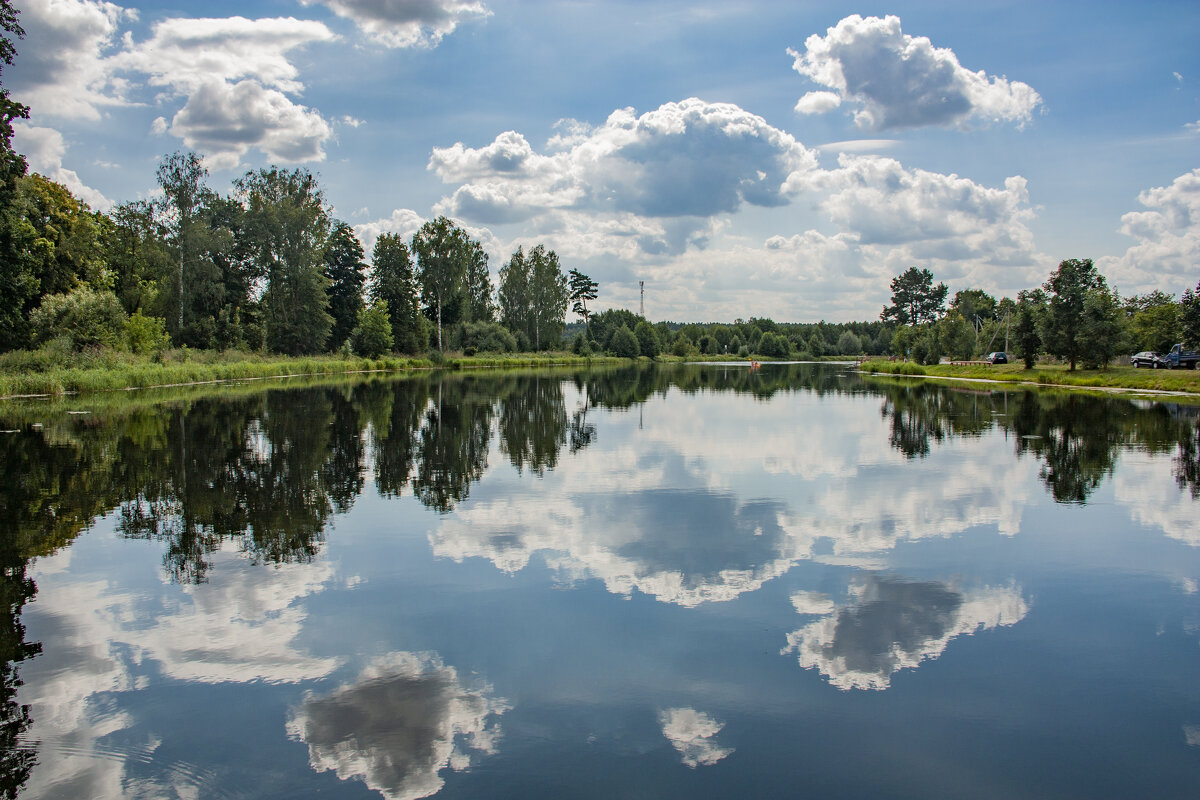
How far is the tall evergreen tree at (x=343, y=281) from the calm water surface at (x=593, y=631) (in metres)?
60.8

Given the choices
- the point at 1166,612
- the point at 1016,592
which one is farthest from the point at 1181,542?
the point at 1016,592

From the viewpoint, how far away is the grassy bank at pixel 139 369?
1232 inches

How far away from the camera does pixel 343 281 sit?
244ft

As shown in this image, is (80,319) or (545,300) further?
(545,300)

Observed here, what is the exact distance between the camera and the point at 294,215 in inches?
2327

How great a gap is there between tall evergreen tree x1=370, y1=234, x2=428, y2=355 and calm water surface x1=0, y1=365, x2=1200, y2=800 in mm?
61528

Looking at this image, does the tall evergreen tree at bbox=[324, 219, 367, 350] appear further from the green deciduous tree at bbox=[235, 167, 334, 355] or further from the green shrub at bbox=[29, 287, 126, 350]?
the green shrub at bbox=[29, 287, 126, 350]

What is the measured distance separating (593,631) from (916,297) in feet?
438

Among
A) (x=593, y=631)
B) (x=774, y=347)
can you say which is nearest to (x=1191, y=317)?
(x=593, y=631)

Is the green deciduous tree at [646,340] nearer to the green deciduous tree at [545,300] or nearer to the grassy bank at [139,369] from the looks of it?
the green deciduous tree at [545,300]

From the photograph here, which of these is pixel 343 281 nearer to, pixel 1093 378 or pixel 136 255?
pixel 136 255

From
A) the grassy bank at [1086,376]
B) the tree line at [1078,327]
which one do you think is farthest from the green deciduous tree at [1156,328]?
the grassy bank at [1086,376]

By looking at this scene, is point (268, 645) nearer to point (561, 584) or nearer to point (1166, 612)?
point (561, 584)

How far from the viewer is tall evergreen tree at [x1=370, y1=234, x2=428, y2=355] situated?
7556cm
